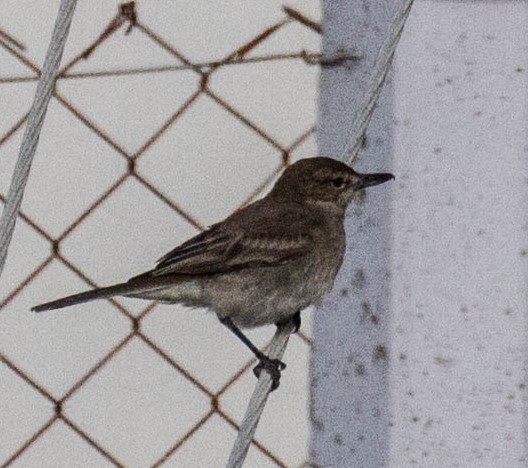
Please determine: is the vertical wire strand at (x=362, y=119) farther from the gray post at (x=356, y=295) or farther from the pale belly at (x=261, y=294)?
the pale belly at (x=261, y=294)

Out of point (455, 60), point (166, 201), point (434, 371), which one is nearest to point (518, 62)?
point (455, 60)

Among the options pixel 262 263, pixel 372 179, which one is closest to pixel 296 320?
pixel 262 263

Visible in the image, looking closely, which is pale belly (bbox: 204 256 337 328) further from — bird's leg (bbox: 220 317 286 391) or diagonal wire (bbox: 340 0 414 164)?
diagonal wire (bbox: 340 0 414 164)

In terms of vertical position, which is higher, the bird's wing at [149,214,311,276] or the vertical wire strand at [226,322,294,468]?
the bird's wing at [149,214,311,276]

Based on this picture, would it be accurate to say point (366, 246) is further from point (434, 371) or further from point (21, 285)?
point (21, 285)

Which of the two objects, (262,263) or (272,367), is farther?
(262,263)

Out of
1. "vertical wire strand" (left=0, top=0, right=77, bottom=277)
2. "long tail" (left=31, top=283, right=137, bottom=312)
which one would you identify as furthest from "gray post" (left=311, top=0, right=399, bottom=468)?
"vertical wire strand" (left=0, top=0, right=77, bottom=277)

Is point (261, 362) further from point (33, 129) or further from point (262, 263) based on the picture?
point (33, 129)

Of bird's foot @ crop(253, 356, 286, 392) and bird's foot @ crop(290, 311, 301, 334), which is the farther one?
bird's foot @ crop(290, 311, 301, 334)

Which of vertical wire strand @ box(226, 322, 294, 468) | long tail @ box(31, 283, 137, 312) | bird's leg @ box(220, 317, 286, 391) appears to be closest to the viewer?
vertical wire strand @ box(226, 322, 294, 468)
